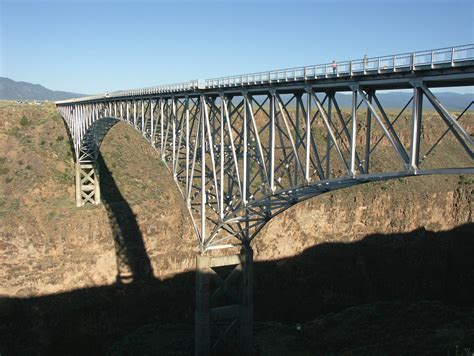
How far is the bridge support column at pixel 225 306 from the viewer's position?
92.8 feet

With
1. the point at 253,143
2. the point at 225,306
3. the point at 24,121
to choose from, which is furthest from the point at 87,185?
the point at 225,306

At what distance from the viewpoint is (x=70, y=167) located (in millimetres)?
59438

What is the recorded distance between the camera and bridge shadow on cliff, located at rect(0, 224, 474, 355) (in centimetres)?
3750

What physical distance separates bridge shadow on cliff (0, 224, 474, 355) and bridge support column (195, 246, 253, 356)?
3663mm

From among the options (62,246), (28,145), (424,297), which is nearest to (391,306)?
(424,297)

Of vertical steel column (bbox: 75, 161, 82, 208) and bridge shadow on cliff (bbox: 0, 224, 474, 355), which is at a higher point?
vertical steel column (bbox: 75, 161, 82, 208)

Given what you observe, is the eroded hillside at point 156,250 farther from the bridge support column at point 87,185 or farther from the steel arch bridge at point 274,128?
the steel arch bridge at point 274,128

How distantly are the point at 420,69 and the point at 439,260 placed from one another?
5377cm

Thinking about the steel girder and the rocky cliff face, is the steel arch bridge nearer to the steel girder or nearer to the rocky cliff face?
the steel girder

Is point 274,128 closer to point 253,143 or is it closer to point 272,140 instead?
point 272,140

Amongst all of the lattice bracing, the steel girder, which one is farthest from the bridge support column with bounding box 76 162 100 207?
the lattice bracing

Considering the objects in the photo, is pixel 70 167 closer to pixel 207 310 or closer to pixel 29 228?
pixel 29 228

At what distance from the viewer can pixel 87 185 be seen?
5516 centimetres

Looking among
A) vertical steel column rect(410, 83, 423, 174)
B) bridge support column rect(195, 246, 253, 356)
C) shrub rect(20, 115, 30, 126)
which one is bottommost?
bridge support column rect(195, 246, 253, 356)
